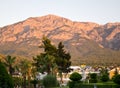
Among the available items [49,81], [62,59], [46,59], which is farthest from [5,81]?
[62,59]

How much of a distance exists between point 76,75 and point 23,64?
57.8 metres

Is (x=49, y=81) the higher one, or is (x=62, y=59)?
(x=62, y=59)

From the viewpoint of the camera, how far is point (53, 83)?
77.6 meters

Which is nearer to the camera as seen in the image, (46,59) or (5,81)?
(5,81)

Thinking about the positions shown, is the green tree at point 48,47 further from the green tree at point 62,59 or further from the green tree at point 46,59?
the green tree at point 62,59

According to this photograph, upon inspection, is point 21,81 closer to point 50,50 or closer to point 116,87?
point 50,50

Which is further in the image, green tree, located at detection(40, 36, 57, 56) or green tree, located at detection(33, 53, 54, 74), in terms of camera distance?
green tree, located at detection(40, 36, 57, 56)

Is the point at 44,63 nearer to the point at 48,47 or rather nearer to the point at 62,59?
the point at 48,47

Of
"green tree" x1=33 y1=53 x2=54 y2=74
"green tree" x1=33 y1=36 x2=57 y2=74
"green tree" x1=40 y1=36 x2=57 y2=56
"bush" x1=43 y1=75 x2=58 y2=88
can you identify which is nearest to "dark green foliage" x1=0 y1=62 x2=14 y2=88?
"bush" x1=43 y1=75 x2=58 y2=88

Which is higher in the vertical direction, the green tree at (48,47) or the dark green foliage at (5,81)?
the green tree at (48,47)

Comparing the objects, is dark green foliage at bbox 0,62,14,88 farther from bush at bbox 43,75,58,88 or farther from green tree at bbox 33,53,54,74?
green tree at bbox 33,53,54,74

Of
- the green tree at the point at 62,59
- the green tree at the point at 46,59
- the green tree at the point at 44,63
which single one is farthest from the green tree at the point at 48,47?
the green tree at the point at 44,63

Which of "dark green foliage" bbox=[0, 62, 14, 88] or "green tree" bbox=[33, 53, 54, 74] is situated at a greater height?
"green tree" bbox=[33, 53, 54, 74]

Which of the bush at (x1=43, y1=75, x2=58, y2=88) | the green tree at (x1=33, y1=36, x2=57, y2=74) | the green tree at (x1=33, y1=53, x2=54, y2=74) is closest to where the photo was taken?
the bush at (x1=43, y1=75, x2=58, y2=88)
